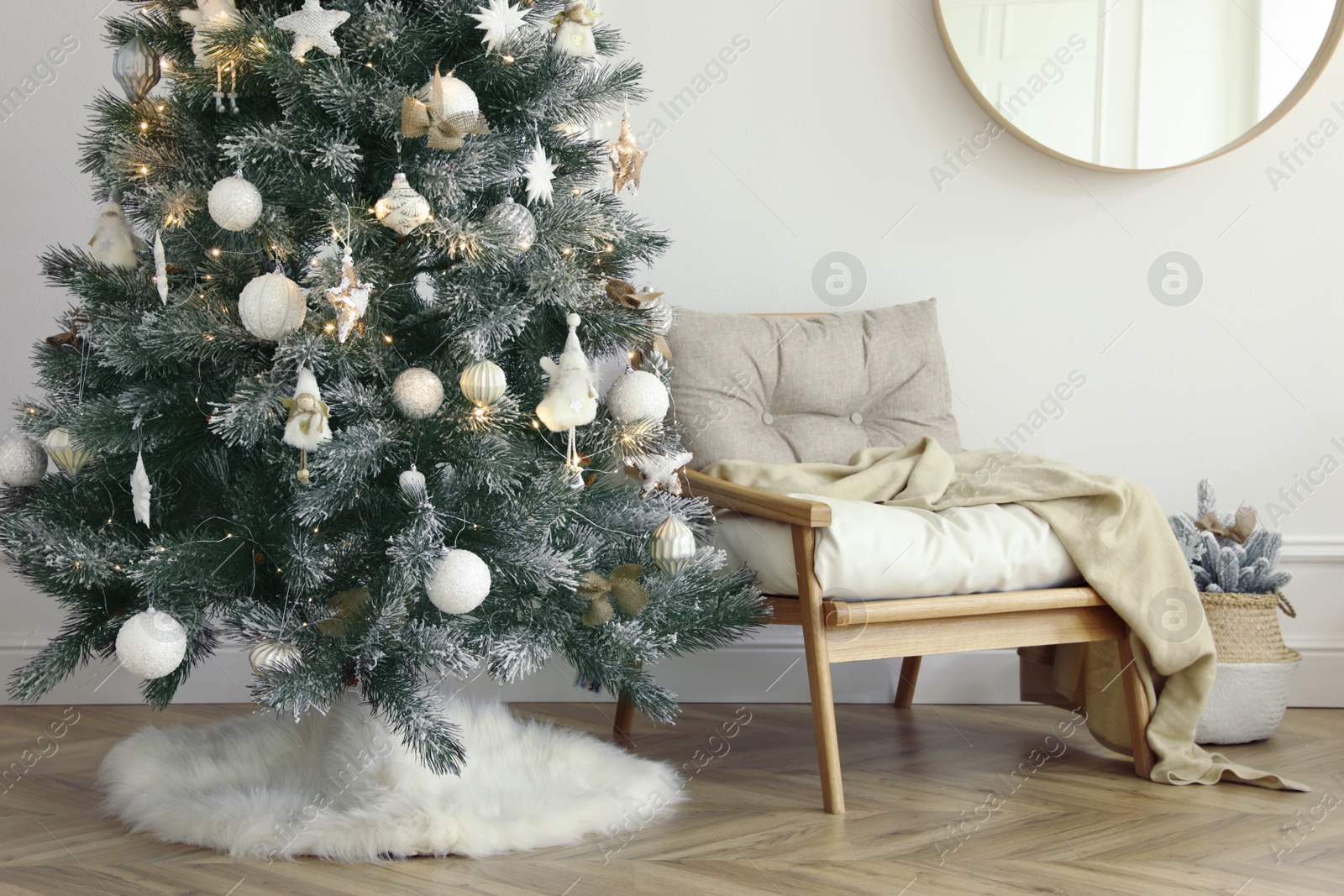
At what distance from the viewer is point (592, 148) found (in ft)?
5.22

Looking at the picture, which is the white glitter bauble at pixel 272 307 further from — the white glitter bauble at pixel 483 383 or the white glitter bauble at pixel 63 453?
the white glitter bauble at pixel 63 453

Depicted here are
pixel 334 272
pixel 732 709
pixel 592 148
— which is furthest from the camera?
pixel 732 709

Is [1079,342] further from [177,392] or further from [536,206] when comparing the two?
[177,392]

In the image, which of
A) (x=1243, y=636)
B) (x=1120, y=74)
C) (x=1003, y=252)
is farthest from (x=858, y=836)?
(x=1120, y=74)

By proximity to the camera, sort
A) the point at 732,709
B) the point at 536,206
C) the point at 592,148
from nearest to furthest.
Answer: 1. the point at 536,206
2. the point at 592,148
3. the point at 732,709

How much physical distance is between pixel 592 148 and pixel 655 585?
65 cm

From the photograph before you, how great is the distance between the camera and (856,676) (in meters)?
2.33

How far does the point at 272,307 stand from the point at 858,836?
3.35ft

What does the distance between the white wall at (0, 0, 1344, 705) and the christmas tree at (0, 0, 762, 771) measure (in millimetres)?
836

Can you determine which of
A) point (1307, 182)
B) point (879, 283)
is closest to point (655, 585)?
point (879, 283)

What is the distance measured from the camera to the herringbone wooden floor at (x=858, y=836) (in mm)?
1276

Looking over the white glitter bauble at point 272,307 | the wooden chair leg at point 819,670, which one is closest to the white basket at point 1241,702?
the wooden chair leg at point 819,670

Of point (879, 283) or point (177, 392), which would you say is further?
point (879, 283)

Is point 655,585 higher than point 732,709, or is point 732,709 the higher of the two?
point 655,585
